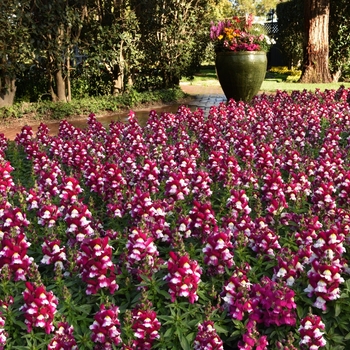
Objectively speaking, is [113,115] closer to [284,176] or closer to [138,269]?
[284,176]

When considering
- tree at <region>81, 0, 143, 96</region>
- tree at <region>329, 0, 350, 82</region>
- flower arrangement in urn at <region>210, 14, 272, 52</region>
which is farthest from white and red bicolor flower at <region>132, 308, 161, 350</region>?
tree at <region>329, 0, 350, 82</region>

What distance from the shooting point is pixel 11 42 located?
439 inches

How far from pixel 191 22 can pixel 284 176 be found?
10.5 m

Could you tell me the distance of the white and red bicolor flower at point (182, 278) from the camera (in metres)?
2.99

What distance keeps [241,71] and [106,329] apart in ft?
32.6

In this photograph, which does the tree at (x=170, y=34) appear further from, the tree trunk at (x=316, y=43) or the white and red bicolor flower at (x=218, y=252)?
the white and red bicolor flower at (x=218, y=252)

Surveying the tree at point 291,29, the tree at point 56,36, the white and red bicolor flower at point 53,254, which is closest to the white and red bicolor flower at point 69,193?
the white and red bicolor flower at point 53,254

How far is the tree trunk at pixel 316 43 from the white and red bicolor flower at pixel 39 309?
16.8 metres

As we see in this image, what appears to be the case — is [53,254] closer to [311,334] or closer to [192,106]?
[311,334]

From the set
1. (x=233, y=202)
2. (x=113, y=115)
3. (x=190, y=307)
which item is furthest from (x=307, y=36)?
(x=190, y=307)

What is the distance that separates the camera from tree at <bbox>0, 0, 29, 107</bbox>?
10.7 metres

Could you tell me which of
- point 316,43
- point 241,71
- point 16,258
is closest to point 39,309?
point 16,258

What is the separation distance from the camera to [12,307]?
320 cm

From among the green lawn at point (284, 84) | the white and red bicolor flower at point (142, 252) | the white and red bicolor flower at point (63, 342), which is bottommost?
the white and red bicolor flower at point (63, 342)
